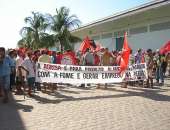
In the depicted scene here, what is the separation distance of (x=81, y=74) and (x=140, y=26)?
18163 millimetres

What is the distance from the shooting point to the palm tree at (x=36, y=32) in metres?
48.1

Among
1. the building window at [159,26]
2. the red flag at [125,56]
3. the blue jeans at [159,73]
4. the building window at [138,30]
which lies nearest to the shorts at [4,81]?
the red flag at [125,56]

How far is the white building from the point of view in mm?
26977

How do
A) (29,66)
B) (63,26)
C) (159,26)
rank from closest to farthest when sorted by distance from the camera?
1. (29,66)
2. (159,26)
3. (63,26)

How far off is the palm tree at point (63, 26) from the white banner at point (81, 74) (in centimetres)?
3119

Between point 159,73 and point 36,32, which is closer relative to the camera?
point 159,73

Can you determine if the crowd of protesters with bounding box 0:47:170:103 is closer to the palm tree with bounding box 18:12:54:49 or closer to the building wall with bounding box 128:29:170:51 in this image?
the building wall with bounding box 128:29:170:51

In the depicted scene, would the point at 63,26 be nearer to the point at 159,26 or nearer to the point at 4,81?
the point at 159,26

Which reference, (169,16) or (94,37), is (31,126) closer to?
(169,16)

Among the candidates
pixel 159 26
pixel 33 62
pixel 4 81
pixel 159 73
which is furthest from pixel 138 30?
pixel 4 81

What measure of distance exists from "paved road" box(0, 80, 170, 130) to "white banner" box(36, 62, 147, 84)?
62 cm

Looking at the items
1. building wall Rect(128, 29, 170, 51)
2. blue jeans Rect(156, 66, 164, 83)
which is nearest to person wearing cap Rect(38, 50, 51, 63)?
blue jeans Rect(156, 66, 164, 83)

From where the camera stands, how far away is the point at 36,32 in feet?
164

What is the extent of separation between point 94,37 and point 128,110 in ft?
107
